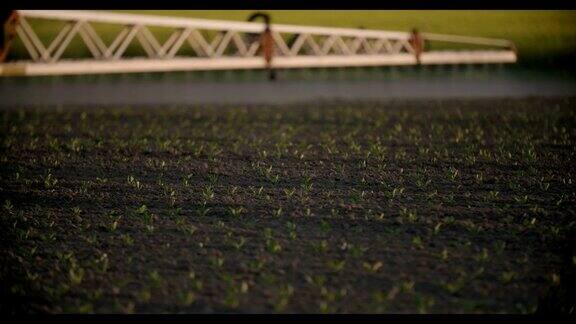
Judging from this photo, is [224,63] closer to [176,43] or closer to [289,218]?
[176,43]

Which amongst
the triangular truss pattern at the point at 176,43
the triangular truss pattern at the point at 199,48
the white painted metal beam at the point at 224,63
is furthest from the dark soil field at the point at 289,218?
the triangular truss pattern at the point at 176,43

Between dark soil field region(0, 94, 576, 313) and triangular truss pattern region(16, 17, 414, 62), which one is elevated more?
triangular truss pattern region(16, 17, 414, 62)

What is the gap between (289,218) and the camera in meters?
6.32

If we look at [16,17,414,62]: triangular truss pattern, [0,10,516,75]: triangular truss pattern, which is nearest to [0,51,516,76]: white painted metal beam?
[0,10,516,75]: triangular truss pattern

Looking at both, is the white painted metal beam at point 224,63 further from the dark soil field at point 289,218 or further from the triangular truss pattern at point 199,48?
the dark soil field at point 289,218

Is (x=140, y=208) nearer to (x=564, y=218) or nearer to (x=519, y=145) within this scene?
(x=564, y=218)

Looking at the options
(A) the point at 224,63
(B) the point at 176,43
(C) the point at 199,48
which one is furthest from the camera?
(A) the point at 224,63

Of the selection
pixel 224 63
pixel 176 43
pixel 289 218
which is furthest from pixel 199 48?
pixel 289 218

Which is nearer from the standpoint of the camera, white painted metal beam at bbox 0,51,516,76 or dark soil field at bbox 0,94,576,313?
dark soil field at bbox 0,94,576,313

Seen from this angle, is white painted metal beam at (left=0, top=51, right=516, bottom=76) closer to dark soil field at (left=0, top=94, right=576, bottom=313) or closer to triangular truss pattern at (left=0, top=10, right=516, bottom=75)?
triangular truss pattern at (left=0, top=10, right=516, bottom=75)

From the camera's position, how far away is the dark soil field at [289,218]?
4.53 metres

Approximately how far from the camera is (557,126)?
Result: 37.9 feet

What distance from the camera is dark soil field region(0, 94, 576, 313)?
14.9 ft

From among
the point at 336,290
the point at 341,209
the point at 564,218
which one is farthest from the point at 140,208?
the point at 564,218
